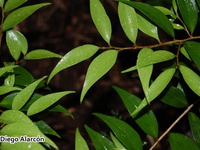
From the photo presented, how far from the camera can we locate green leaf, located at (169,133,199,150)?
871 mm

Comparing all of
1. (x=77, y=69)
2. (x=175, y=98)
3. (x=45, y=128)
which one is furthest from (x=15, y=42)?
(x=77, y=69)

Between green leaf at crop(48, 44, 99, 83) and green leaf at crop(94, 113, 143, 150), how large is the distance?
0.56 ft

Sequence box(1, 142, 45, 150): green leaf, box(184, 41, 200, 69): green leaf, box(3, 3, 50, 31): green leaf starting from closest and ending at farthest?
1. box(1, 142, 45, 150): green leaf
2. box(184, 41, 200, 69): green leaf
3. box(3, 3, 50, 31): green leaf

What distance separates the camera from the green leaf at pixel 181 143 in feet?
2.86

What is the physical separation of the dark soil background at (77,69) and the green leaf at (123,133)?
68 centimetres

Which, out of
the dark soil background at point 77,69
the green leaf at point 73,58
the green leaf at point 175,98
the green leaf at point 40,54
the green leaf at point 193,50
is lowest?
the dark soil background at point 77,69

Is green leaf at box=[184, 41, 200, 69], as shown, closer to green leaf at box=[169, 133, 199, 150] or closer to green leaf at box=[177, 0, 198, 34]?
green leaf at box=[177, 0, 198, 34]

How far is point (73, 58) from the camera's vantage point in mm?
755

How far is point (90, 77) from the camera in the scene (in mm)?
734

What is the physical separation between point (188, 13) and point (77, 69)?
4.11ft

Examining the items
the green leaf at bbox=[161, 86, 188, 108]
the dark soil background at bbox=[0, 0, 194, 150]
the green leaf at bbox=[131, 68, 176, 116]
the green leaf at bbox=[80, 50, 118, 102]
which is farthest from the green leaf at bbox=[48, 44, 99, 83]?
the dark soil background at bbox=[0, 0, 194, 150]

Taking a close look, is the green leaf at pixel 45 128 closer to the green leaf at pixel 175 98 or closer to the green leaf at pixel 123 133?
the green leaf at pixel 123 133

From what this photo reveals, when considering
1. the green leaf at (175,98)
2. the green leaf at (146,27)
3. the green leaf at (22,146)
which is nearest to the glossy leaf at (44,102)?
the green leaf at (22,146)

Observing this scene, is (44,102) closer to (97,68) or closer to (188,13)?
(97,68)
